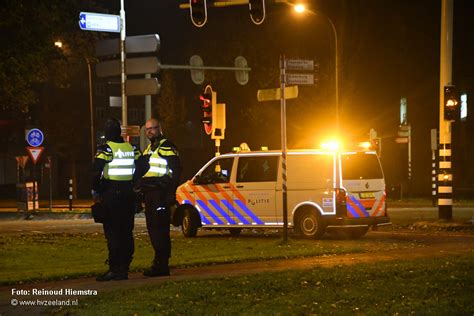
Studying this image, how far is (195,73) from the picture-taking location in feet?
93.6

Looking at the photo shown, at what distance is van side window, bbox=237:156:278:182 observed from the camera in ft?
64.1

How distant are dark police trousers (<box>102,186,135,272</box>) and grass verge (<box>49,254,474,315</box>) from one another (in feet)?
2.78

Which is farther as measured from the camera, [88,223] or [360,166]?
[88,223]

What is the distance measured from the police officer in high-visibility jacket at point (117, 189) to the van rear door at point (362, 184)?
8.20 m

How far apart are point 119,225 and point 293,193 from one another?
846cm

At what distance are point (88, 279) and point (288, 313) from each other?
4057mm

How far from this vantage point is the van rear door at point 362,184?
736 inches

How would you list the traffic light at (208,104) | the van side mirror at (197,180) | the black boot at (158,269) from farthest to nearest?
the traffic light at (208,104) → the van side mirror at (197,180) → the black boot at (158,269)

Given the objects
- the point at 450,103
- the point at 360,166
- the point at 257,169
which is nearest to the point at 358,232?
the point at 360,166

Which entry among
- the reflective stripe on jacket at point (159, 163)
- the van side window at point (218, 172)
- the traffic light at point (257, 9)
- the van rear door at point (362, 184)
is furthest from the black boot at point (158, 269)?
the traffic light at point (257, 9)

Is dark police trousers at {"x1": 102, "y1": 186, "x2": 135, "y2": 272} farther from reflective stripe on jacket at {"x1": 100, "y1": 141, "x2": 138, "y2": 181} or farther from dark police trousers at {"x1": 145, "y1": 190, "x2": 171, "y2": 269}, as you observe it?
dark police trousers at {"x1": 145, "y1": 190, "x2": 171, "y2": 269}

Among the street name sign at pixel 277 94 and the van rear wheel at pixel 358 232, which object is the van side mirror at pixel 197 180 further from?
the van rear wheel at pixel 358 232

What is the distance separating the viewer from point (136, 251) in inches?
628

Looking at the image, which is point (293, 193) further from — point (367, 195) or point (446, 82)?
point (446, 82)
